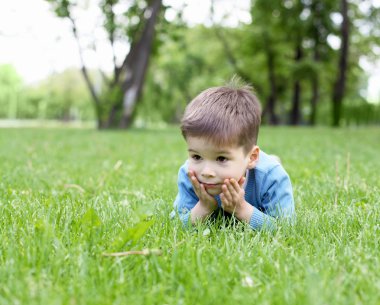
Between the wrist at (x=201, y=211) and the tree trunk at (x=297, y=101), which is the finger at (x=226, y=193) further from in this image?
the tree trunk at (x=297, y=101)

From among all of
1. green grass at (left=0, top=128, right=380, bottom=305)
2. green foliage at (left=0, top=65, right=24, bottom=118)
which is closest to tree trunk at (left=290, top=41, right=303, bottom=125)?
green grass at (left=0, top=128, right=380, bottom=305)

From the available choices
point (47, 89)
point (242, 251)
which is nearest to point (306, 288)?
point (242, 251)

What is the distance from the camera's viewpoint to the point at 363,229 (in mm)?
2416

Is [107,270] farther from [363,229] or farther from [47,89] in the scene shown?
[47,89]

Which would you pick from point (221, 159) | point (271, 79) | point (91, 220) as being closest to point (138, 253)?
point (91, 220)

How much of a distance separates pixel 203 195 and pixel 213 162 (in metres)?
0.19

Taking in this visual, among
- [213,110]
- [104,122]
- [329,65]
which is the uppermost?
[329,65]

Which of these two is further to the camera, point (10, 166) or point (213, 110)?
point (10, 166)

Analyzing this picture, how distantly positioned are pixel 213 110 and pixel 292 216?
0.75m

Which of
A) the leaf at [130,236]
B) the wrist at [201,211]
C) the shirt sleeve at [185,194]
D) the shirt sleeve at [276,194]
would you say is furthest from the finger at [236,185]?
the leaf at [130,236]

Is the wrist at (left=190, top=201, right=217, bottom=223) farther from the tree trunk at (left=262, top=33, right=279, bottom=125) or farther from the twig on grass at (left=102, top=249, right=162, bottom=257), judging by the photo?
the tree trunk at (left=262, top=33, right=279, bottom=125)

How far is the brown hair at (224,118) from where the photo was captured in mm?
2438

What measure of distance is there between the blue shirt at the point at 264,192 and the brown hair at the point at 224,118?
0.29 metres

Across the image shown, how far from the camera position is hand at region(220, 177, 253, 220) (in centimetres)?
244
